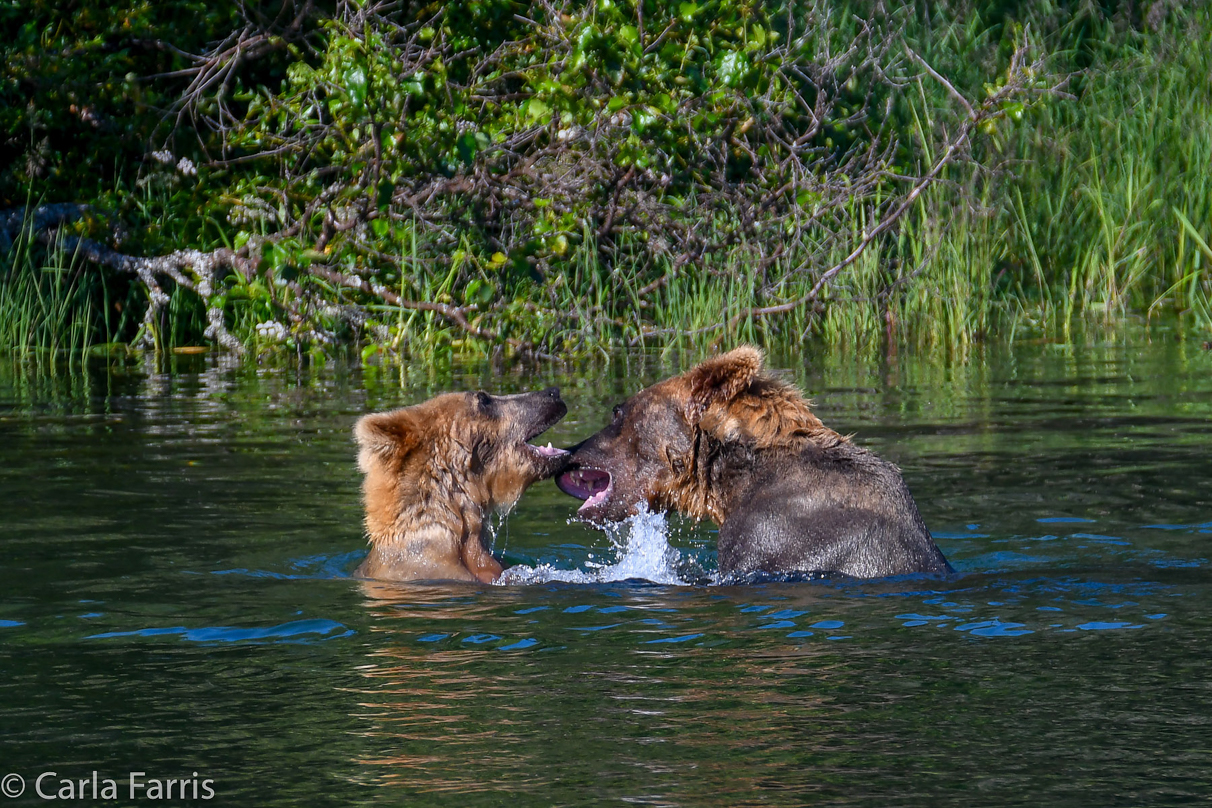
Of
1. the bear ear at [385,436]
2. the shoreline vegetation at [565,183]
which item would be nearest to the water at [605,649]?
the bear ear at [385,436]

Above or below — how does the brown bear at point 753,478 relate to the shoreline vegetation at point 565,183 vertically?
below

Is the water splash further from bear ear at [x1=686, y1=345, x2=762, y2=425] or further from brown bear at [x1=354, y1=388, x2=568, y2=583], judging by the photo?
bear ear at [x1=686, y1=345, x2=762, y2=425]

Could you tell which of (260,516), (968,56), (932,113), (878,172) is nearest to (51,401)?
(260,516)

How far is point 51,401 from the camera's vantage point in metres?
13.8

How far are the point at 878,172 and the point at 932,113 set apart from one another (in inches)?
69.4

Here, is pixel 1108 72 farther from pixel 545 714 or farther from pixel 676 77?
pixel 545 714

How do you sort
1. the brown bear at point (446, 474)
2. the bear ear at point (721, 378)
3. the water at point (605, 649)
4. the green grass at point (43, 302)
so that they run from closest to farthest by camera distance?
the water at point (605, 649) < the bear ear at point (721, 378) < the brown bear at point (446, 474) < the green grass at point (43, 302)

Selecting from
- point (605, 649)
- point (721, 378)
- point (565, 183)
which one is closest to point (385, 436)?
point (721, 378)

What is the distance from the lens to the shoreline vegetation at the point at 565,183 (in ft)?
50.1

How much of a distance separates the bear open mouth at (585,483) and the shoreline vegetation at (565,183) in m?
6.91

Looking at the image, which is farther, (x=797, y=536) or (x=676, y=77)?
(x=676, y=77)

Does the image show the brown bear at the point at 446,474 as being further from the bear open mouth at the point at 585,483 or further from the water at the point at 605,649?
the water at the point at 605,649

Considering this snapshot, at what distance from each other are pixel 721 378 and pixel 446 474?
1378 millimetres

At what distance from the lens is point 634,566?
762 cm
